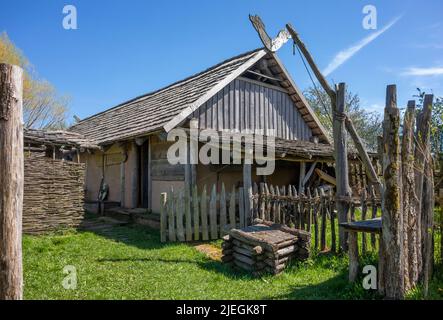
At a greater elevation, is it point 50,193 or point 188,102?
point 188,102

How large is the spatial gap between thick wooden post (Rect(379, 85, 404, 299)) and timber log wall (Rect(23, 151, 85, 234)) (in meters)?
8.19

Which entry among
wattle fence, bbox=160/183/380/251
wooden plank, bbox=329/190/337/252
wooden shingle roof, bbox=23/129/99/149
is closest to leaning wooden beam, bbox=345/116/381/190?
wooden plank, bbox=329/190/337/252

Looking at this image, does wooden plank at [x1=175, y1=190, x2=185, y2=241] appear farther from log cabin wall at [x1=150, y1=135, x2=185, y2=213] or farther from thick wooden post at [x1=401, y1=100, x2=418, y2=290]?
thick wooden post at [x1=401, y1=100, x2=418, y2=290]

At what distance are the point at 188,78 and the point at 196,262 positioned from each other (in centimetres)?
1043

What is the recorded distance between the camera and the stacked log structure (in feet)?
20.7

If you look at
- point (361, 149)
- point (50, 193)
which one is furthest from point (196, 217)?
point (361, 149)

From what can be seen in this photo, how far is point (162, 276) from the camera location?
6.03 metres

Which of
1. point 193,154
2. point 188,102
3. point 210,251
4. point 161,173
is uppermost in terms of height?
point 188,102

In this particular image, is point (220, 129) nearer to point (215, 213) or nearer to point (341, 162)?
point (215, 213)

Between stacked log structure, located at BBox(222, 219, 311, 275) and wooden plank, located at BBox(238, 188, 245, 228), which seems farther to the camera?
wooden plank, located at BBox(238, 188, 245, 228)

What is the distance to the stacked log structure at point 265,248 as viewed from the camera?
630 cm

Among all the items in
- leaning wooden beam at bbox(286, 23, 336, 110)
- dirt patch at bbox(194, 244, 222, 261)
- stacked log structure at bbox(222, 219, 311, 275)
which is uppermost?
leaning wooden beam at bbox(286, 23, 336, 110)

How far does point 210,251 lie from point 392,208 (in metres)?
4.66

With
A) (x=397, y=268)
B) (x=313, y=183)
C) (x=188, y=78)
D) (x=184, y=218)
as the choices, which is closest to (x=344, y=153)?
(x=397, y=268)
